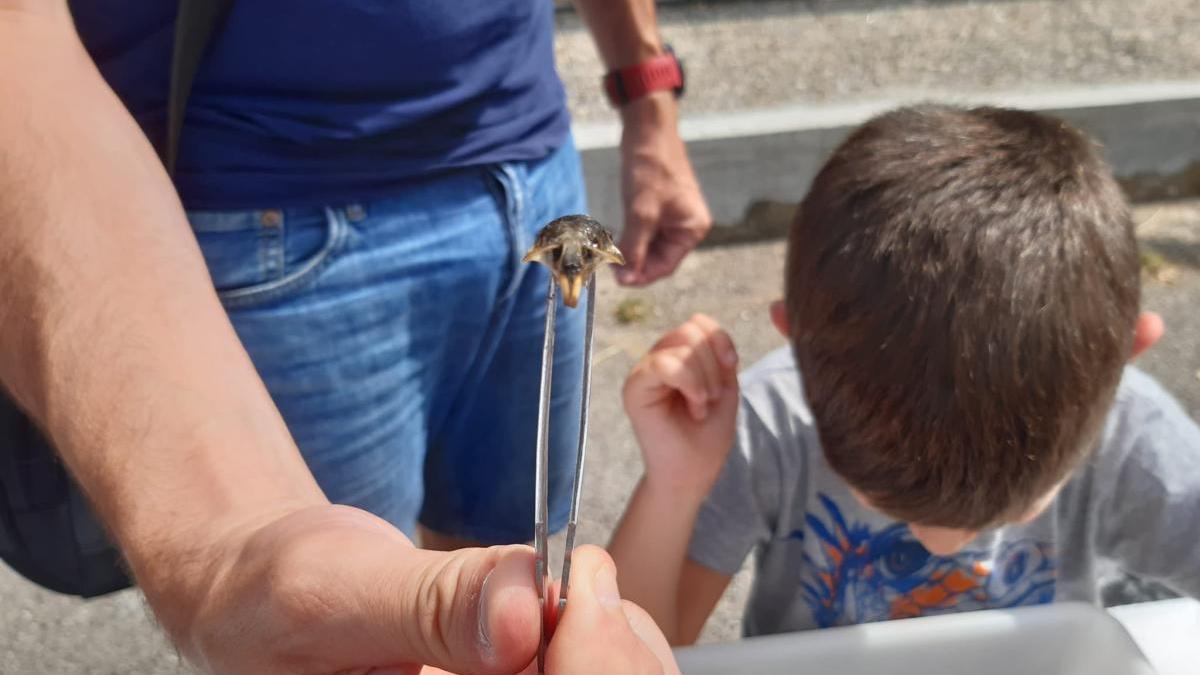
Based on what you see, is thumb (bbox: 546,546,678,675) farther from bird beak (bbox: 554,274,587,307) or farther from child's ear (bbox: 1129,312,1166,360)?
child's ear (bbox: 1129,312,1166,360)

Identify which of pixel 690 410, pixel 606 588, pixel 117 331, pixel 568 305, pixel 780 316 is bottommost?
pixel 690 410

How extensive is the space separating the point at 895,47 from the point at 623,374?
1755 mm

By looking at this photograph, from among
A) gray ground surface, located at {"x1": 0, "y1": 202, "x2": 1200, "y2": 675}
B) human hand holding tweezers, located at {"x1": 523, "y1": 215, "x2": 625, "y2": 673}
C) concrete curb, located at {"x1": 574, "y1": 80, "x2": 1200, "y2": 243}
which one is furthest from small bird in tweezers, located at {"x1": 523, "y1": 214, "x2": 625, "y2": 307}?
concrete curb, located at {"x1": 574, "y1": 80, "x2": 1200, "y2": 243}

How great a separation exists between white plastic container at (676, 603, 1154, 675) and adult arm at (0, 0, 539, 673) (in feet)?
1.43

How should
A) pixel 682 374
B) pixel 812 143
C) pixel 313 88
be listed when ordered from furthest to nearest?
pixel 812 143, pixel 682 374, pixel 313 88

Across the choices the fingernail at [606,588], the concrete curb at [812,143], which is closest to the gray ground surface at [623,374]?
the concrete curb at [812,143]

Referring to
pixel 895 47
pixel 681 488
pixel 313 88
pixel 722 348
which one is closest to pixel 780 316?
pixel 722 348

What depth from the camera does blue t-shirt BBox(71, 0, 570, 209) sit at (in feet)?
3.51

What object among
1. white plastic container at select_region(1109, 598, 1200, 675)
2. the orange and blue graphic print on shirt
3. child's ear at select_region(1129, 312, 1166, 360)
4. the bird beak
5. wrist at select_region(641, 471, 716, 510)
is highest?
the bird beak

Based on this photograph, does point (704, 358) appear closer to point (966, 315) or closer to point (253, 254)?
point (966, 315)

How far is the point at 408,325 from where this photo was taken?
4.01 ft

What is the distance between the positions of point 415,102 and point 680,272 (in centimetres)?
197

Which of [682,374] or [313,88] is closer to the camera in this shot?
[313,88]

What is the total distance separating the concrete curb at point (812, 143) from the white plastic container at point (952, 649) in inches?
80.1
